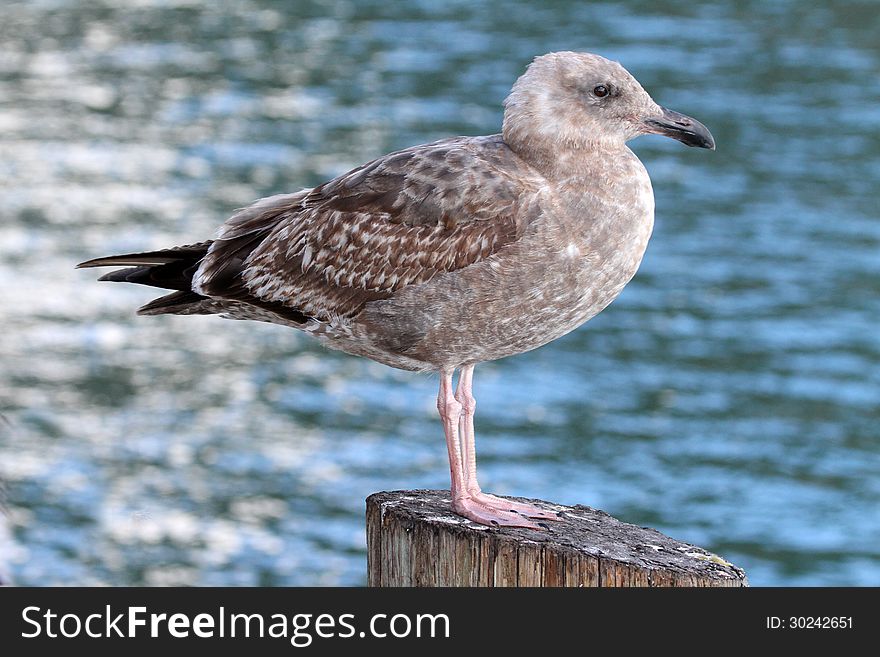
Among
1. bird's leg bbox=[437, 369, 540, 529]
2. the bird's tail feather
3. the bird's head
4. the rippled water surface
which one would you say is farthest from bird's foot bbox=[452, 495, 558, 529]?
the rippled water surface

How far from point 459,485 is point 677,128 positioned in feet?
6.44

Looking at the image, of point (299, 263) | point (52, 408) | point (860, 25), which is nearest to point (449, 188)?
point (299, 263)

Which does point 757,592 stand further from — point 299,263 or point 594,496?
point 594,496

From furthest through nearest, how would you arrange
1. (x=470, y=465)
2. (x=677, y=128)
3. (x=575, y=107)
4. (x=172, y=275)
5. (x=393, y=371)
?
(x=393, y=371), (x=172, y=275), (x=470, y=465), (x=677, y=128), (x=575, y=107)

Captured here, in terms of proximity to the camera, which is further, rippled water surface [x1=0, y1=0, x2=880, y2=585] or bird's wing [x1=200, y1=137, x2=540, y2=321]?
rippled water surface [x1=0, y1=0, x2=880, y2=585]

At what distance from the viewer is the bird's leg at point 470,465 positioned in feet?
22.0

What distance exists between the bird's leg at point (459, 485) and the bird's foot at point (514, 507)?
0.08ft

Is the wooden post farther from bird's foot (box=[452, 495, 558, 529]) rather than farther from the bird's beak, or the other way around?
the bird's beak

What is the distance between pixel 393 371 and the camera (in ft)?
61.8

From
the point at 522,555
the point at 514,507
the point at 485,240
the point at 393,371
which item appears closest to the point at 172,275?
the point at 485,240

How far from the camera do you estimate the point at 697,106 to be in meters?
25.6

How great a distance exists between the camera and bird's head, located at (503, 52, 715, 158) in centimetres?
673

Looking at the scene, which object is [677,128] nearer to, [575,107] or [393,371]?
[575,107]

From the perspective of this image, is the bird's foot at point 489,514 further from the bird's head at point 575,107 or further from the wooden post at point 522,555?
the bird's head at point 575,107
